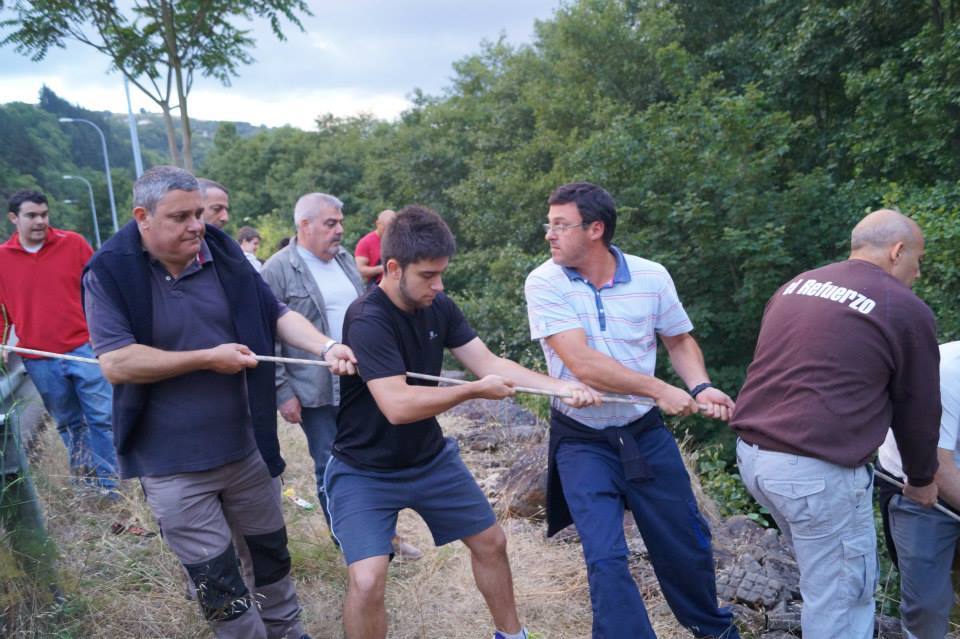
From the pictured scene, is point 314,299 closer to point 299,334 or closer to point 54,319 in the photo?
point 299,334

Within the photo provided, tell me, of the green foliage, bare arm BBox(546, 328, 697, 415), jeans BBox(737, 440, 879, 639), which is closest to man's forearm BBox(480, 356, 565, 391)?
bare arm BBox(546, 328, 697, 415)

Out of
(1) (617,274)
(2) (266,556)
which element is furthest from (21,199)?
(1) (617,274)

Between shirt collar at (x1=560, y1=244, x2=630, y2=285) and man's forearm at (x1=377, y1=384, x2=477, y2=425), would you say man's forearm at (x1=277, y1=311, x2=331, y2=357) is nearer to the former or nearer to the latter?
man's forearm at (x1=377, y1=384, x2=477, y2=425)

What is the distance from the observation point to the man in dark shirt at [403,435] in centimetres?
298

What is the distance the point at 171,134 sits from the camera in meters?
12.2

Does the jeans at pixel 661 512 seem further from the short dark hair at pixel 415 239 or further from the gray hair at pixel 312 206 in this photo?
the gray hair at pixel 312 206

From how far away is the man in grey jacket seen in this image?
447cm

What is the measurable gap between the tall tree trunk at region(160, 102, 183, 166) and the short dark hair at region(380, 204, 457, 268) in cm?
1020

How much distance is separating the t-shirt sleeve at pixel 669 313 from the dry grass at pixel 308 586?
1.45 metres

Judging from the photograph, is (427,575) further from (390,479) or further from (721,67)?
(721,67)

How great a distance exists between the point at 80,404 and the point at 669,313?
13.4 feet

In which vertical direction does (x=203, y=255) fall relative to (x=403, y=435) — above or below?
above

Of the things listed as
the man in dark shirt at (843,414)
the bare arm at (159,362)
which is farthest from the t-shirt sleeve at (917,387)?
the bare arm at (159,362)

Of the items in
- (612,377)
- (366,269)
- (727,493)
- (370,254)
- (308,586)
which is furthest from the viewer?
(370,254)
